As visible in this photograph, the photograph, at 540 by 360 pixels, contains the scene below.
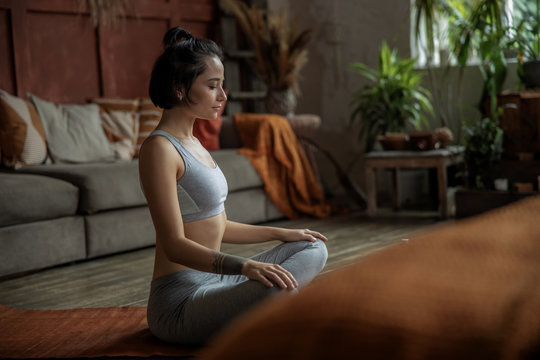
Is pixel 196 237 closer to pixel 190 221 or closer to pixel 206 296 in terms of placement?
pixel 190 221

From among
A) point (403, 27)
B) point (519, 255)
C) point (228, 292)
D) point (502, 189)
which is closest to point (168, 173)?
point (228, 292)

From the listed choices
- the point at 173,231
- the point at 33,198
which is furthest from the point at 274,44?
the point at 173,231

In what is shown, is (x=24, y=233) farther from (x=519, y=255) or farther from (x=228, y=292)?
(x=519, y=255)

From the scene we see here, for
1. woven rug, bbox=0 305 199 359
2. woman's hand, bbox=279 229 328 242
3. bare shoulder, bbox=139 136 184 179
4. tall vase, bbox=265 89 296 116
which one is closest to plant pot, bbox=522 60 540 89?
tall vase, bbox=265 89 296 116

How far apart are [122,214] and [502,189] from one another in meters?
2.32

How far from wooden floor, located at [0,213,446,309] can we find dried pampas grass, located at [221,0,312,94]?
1.42m

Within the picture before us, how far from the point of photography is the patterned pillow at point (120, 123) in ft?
13.4

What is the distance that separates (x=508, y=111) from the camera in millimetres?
4160

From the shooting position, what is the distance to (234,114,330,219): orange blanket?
441 cm

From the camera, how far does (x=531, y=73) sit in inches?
168

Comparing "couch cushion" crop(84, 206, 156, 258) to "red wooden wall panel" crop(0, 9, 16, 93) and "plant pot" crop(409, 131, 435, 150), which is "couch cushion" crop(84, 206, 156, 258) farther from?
"plant pot" crop(409, 131, 435, 150)

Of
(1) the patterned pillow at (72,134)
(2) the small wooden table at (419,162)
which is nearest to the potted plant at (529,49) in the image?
(2) the small wooden table at (419,162)

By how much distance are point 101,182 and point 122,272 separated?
54 centimetres

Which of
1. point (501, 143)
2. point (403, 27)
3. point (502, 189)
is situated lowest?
point (502, 189)
